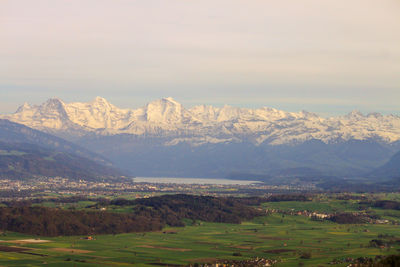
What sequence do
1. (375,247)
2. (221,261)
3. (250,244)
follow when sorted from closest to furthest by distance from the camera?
(221,261)
(375,247)
(250,244)

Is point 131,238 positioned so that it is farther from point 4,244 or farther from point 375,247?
point 375,247

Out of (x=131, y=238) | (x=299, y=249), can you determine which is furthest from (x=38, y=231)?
(x=299, y=249)

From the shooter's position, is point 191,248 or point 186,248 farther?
point 186,248

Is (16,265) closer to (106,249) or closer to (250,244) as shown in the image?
(106,249)

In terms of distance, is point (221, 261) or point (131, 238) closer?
point (221, 261)

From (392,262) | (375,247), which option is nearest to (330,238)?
(375,247)

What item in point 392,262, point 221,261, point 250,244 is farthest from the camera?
point 250,244
